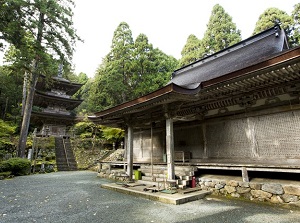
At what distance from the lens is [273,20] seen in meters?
20.3

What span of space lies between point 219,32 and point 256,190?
23.6 meters

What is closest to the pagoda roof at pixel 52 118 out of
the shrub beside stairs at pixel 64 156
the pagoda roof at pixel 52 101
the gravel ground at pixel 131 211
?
the pagoda roof at pixel 52 101

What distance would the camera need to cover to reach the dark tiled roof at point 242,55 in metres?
7.22

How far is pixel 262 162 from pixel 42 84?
26430 mm

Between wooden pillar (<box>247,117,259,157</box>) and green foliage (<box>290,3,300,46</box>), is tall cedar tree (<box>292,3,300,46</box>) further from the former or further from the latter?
wooden pillar (<box>247,117,259,157</box>)

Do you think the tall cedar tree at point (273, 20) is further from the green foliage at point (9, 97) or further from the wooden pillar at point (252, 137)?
the green foliage at point (9, 97)

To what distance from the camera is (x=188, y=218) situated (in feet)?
13.2

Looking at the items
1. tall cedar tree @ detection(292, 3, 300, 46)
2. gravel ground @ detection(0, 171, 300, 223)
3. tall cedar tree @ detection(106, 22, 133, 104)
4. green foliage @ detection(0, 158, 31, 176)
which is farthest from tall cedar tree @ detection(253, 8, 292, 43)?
green foliage @ detection(0, 158, 31, 176)

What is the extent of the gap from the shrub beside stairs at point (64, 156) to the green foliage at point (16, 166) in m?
2.65

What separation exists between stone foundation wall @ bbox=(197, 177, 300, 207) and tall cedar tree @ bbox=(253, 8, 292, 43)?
68.1 ft

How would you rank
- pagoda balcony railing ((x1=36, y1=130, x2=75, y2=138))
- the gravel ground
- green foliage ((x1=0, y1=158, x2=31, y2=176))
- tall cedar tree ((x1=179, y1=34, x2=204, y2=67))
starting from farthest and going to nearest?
tall cedar tree ((x1=179, y1=34, x2=204, y2=67))
pagoda balcony railing ((x1=36, y1=130, x2=75, y2=138))
green foliage ((x1=0, y1=158, x2=31, y2=176))
the gravel ground

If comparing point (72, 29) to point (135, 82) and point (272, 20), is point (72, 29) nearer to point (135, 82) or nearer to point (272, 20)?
point (135, 82)

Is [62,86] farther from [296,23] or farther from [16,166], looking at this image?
[296,23]

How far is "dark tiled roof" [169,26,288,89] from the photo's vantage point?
722cm
